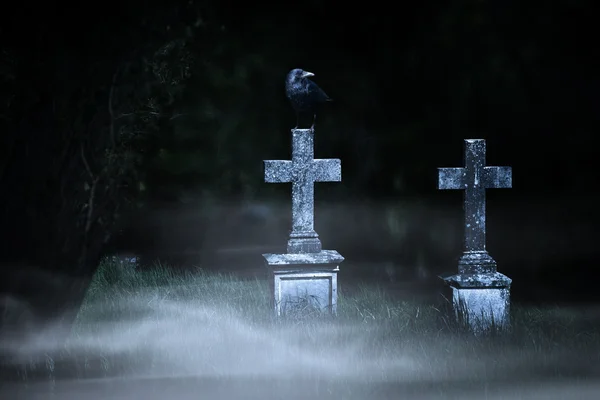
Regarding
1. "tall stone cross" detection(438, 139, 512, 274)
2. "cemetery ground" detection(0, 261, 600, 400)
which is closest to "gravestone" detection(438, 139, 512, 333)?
"tall stone cross" detection(438, 139, 512, 274)

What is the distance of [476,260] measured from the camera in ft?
22.4

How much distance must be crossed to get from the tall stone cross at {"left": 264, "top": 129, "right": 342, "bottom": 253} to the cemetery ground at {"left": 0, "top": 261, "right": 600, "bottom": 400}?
0.69 m

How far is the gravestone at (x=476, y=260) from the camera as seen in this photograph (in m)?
6.77

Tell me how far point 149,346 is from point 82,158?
2014 millimetres

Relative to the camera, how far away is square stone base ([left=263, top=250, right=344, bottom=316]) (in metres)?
6.87

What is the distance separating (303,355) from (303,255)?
3.51 ft

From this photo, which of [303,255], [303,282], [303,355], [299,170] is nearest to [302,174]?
[299,170]

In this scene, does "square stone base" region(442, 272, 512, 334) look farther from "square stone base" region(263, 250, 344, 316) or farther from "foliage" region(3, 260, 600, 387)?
"square stone base" region(263, 250, 344, 316)

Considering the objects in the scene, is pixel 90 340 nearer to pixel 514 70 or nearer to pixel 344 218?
pixel 344 218

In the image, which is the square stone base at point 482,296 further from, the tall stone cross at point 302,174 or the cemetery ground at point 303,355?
the tall stone cross at point 302,174

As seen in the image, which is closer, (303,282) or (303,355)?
(303,355)

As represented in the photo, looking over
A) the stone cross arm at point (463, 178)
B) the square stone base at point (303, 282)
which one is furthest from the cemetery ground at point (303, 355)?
the stone cross arm at point (463, 178)

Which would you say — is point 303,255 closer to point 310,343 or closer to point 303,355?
point 310,343

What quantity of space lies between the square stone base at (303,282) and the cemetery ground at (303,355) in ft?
0.41
